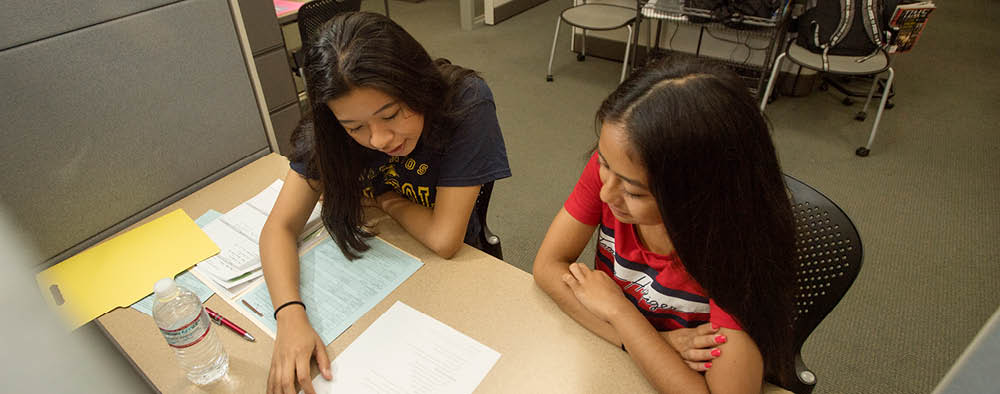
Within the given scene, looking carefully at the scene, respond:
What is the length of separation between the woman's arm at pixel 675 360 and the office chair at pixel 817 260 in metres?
0.23

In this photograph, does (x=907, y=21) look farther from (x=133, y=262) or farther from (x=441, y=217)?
(x=133, y=262)

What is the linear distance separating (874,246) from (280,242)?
2.25 metres

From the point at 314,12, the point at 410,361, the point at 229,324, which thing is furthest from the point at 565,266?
the point at 314,12

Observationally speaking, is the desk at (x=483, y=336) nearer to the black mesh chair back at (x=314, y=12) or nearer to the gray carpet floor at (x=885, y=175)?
the gray carpet floor at (x=885, y=175)

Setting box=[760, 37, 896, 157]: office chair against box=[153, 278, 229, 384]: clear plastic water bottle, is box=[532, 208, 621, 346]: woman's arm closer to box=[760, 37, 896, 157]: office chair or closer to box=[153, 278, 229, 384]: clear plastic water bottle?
box=[153, 278, 229, 384]: clear plastic water bottle

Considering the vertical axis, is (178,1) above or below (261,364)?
above

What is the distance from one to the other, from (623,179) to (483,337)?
0.37 meters

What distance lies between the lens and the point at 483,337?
35.3 inches

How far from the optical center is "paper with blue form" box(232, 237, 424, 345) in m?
0.95

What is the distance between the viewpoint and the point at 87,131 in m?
1.04

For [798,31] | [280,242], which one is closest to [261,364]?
[280,242]

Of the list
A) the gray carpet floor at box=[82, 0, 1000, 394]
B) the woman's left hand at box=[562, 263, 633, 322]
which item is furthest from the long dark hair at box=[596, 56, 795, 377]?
the gray carpet floor at box=[82, 0, 1000, 394]

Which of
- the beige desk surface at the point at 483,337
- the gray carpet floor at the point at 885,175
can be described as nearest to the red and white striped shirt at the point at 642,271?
the beige desk surface at the point at 483,337

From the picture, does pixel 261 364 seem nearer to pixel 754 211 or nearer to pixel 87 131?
pixel 87 131
